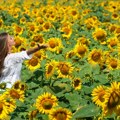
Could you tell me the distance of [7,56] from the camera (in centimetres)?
534

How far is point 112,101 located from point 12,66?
2.56m

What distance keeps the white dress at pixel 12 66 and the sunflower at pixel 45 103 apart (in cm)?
166

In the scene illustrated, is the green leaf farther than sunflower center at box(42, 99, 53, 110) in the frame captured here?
No

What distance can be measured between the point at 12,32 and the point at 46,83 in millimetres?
3387

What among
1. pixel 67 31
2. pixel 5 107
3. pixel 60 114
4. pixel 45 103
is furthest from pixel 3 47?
pixel 67 31

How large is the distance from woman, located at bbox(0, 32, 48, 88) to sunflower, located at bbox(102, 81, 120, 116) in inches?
90.2

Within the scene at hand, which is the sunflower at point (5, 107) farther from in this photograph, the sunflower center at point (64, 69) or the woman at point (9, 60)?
the woman at point (9, 60)

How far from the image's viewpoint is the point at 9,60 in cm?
535

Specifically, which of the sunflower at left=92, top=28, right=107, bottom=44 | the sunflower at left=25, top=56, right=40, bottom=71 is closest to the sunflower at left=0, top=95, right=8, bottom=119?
the sunflower at left=25, top=56, right=40, bottom=71

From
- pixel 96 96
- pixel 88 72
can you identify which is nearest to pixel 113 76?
pixel 88 72

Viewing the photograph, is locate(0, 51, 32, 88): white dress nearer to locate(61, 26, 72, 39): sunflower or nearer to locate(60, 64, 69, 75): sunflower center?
locate(60, 64, 69, 75): sunflower center

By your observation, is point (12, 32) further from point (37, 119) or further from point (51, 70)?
point (37, 119)

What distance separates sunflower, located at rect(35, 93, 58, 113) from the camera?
3.59 meters

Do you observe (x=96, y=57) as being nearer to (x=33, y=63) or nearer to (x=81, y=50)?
(x=81, y=50)
